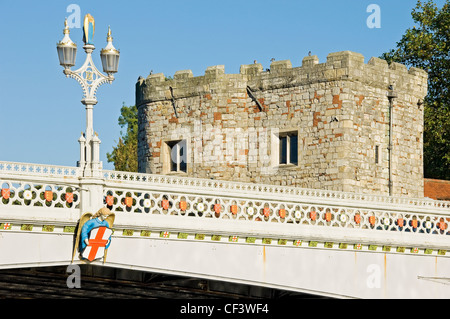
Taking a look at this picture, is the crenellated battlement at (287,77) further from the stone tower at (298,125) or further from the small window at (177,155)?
the small window at (177,155)

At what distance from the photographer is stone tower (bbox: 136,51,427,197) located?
35531mm

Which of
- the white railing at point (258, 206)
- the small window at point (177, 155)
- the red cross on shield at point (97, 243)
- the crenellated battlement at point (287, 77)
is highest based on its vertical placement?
the crenellated battlement at point (287, 77)

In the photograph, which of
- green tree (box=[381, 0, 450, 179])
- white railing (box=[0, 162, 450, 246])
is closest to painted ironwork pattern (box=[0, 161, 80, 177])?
white railing (box=[0, 162, 450, 246])

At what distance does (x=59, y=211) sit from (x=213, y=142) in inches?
598

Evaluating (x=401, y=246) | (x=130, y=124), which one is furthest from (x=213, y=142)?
(x=130, y=124)

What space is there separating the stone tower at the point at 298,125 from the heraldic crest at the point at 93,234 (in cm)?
1320

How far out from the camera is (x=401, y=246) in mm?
29078

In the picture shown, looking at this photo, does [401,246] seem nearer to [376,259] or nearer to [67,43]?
[376,259]

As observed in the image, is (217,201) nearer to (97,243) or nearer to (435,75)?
(97,243)

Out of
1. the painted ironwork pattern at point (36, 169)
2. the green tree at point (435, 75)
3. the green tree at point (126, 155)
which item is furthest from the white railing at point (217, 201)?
the green tree at point (126, 155)

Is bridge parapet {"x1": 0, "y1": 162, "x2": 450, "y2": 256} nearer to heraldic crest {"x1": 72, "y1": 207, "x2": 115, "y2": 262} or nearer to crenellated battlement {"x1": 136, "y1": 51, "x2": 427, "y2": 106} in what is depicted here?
heraldic crest {"x1": 72, "y1": 207, "x2": 115, "y2": 262}

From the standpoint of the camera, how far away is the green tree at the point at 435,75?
4962 centimetres

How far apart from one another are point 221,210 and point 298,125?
36.9 feet

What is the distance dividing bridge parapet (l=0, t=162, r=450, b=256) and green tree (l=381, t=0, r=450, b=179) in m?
18.2
